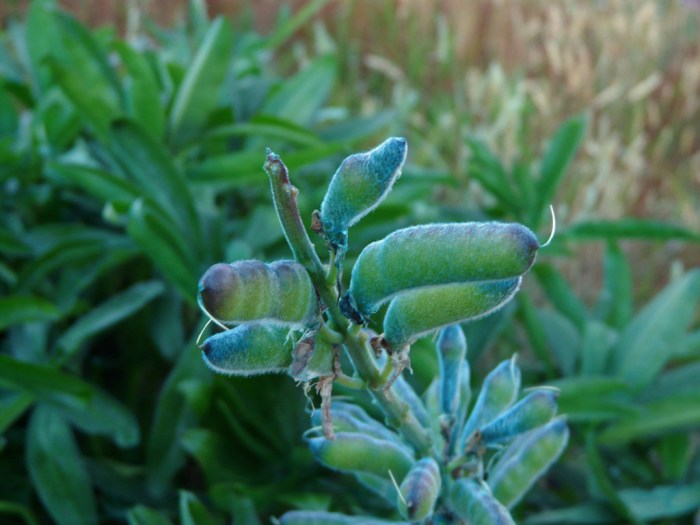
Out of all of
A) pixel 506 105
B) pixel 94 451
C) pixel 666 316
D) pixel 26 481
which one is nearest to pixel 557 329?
pixel 666 316

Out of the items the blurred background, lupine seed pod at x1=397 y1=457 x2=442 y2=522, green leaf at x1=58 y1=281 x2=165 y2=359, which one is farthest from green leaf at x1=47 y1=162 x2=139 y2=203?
lupine seed pod at x1=397 y1=457 x2=442 y2=522

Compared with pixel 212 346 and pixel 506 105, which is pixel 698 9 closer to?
pixel 506 105

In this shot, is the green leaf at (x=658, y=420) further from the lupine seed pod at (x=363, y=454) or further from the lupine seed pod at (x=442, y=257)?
the lupine seed pod at (x=442, y=257)

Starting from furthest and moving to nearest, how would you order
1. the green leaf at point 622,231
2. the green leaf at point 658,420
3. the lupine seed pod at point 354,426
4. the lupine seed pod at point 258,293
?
1. the green leaf at point 622,231
2. the green leaf at point 658,420
3. the lupine seed pod at point 354,426
4. the lupine seed pod at point 258,293

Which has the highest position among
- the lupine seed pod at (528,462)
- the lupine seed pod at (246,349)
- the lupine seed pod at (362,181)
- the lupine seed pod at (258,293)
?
the lupine seed pod at (362,181)

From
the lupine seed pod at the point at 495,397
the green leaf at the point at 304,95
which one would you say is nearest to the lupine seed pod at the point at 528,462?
the lupine seed pod at the point at 495,397
